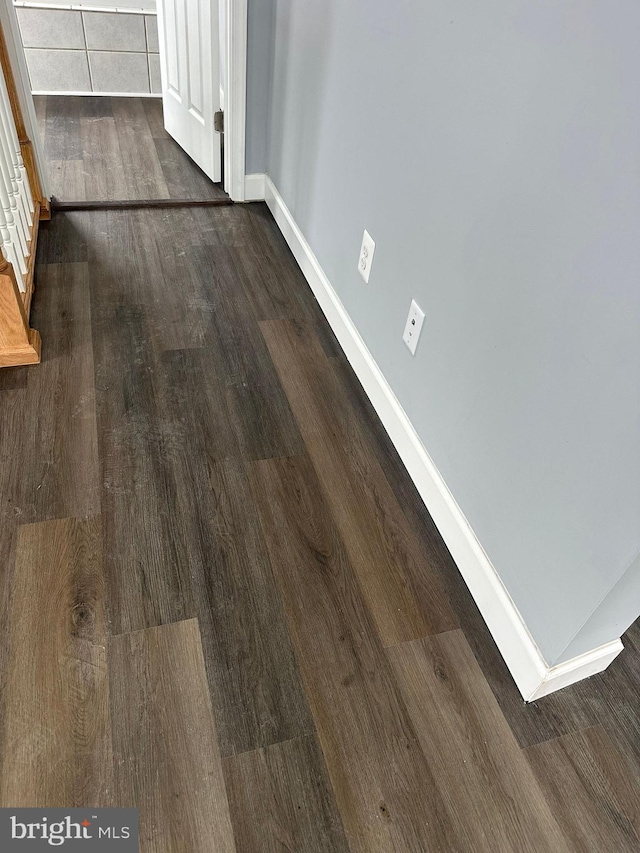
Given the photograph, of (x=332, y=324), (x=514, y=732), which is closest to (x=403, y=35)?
(x=332, y=324)

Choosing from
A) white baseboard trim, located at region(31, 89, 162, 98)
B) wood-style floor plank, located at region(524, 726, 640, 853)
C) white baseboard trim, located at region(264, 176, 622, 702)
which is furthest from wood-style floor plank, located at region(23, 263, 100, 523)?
white baseboard trim, located at region(31, 89, 162, 98)

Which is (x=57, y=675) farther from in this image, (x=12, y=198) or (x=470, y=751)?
(x=12, y=198)

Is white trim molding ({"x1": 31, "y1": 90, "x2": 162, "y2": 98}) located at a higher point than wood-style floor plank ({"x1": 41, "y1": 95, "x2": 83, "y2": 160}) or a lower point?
higher

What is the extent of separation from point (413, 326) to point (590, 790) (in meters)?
1.01

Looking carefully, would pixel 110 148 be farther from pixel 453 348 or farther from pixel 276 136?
pixel 453 348

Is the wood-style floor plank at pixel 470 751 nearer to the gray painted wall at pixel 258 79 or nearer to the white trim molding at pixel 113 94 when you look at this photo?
the gray painted wall at pixel 258 79

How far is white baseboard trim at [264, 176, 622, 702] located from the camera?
3.83ft

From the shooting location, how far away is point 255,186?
2.57 meters

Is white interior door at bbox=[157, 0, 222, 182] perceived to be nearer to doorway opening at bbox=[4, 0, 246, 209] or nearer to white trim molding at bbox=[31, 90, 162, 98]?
doorway opening at bbox=[4, 0, 246, 209]

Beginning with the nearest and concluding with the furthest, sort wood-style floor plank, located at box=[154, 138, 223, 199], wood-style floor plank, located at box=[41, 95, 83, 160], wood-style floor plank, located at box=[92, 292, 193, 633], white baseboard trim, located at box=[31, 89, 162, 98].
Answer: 1. wood-style floor plank, located at box=[92, 292, 193, 633]
2. wood-style floor plank, located at box=[154, 138, 223, 199]
3. wood-style floor plank, located at box=[41, 95, 83, 160]
4. white baseboard trim, located at box=[31, 89, 162, 98]

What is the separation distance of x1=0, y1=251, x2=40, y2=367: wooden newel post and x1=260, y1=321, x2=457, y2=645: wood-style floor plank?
697 millimetres

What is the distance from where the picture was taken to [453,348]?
1.29m

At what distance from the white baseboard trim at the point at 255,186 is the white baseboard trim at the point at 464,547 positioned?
0.79 m

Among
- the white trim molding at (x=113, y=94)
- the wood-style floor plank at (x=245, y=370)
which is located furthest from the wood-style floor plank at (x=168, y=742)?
the white trim molding at (x=113, y=94)
